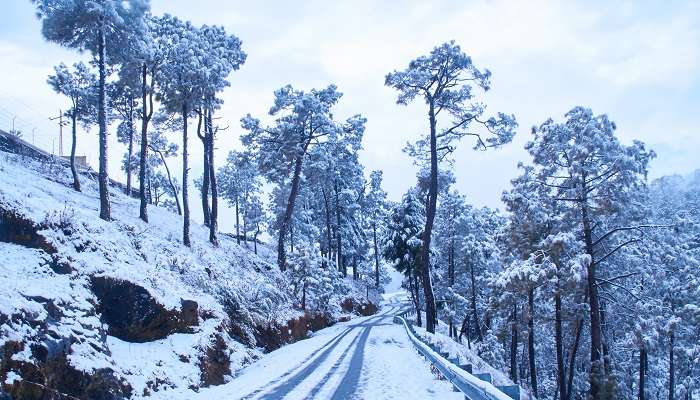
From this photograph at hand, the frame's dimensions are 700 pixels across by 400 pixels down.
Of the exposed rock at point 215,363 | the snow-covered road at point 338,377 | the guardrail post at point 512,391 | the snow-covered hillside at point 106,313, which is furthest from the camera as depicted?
the exposed rock at point 215,363

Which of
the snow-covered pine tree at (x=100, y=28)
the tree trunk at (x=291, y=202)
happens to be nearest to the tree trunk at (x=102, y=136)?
the snow-covered pine tree at (x=100, y=28)

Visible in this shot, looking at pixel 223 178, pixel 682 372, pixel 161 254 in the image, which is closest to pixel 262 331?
pixel 161 254

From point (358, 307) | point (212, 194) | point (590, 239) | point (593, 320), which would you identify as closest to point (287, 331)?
point (212, 194)

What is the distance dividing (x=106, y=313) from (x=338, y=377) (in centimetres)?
600

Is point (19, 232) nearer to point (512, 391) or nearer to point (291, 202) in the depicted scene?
point (512, 391)

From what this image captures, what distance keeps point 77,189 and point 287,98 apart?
48.6 ft

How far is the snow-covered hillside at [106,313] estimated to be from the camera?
28.9 feet

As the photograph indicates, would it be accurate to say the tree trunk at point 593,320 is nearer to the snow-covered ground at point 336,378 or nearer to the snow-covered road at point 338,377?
the snow-covered ground at point 336,378

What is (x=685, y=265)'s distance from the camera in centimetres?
3155

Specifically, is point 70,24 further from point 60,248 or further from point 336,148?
point 336,148

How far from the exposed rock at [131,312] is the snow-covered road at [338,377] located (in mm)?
2313

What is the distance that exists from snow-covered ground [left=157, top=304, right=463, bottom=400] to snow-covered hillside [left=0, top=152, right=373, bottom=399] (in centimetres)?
100

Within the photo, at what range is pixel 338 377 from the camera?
11.8 meters

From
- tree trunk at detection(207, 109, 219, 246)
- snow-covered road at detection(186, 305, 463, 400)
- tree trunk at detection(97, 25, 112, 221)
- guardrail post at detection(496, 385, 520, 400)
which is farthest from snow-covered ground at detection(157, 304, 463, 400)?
tree trunk at detection(207, 109, 219, 246)
